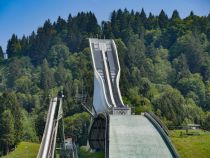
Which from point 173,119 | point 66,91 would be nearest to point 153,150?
point 173,119

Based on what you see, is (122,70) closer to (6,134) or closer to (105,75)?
(6,134)

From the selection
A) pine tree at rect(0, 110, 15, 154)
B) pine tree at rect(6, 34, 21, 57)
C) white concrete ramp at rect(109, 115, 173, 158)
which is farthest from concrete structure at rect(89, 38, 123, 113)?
pine tree at rect(6, 34, 21, 57)

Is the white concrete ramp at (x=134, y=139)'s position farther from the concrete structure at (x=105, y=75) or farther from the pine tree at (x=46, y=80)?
the pine tree at (x=46, y=80)

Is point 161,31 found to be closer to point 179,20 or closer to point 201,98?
point 179,20

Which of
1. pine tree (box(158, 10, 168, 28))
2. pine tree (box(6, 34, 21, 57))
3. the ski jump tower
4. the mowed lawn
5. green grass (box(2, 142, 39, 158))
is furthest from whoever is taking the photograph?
pine tree (box(6, 34, 21, 57))

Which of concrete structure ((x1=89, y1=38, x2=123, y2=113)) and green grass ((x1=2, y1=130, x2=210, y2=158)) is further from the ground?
concrete structure ((x1=89, y1=38, x2=123, y2=113))

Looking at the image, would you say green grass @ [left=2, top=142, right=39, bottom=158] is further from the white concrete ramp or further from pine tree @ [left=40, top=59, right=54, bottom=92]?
pine tree @ [left=40, top=59, right=54, bottom=92]

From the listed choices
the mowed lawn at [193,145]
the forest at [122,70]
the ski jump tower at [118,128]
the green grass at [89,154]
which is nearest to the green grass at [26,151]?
the green grass at [89,154]
